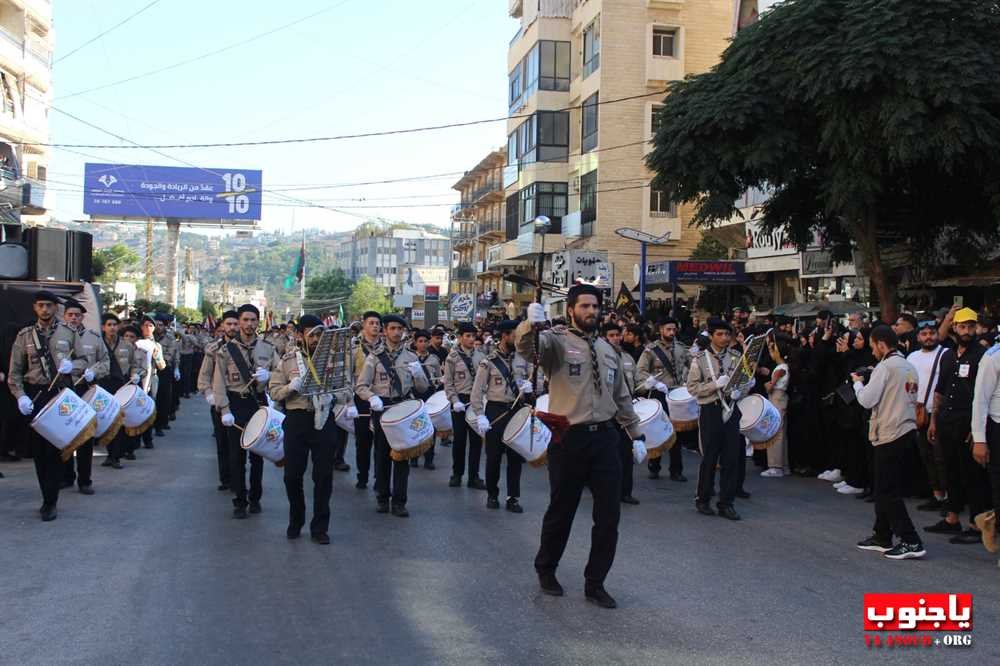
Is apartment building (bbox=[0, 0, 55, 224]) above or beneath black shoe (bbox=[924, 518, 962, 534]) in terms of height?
above

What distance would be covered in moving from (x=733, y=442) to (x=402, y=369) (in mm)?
3609

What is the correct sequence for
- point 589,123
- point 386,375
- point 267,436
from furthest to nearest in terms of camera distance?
point 589,123
point 386,375
point 267,436

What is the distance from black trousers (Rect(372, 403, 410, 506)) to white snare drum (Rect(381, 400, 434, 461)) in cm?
15

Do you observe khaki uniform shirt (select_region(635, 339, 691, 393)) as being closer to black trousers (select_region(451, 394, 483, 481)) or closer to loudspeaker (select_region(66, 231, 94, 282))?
black trousers (select_region(451, 394, 483, 481))

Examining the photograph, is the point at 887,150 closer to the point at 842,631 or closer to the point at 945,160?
the point at 945,160

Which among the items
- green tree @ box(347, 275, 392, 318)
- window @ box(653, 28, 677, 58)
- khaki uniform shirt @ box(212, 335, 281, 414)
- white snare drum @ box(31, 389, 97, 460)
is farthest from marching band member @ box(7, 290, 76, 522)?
green tree @ box(347, 275, 392, 318)

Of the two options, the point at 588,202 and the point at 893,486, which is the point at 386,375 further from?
the point at 588,202

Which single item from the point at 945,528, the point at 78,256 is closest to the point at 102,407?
the point at 78,256

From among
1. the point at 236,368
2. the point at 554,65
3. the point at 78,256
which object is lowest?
the point at 236,368

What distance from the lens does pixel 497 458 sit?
36.1ft

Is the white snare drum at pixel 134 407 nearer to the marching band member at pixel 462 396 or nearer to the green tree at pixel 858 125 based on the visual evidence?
the marching band member at pixel 462 396

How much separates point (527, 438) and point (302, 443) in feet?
7.06

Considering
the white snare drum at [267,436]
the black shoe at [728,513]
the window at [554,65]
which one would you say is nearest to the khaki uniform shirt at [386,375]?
the white snare drum at [267,436]

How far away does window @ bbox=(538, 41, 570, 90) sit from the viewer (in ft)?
138
